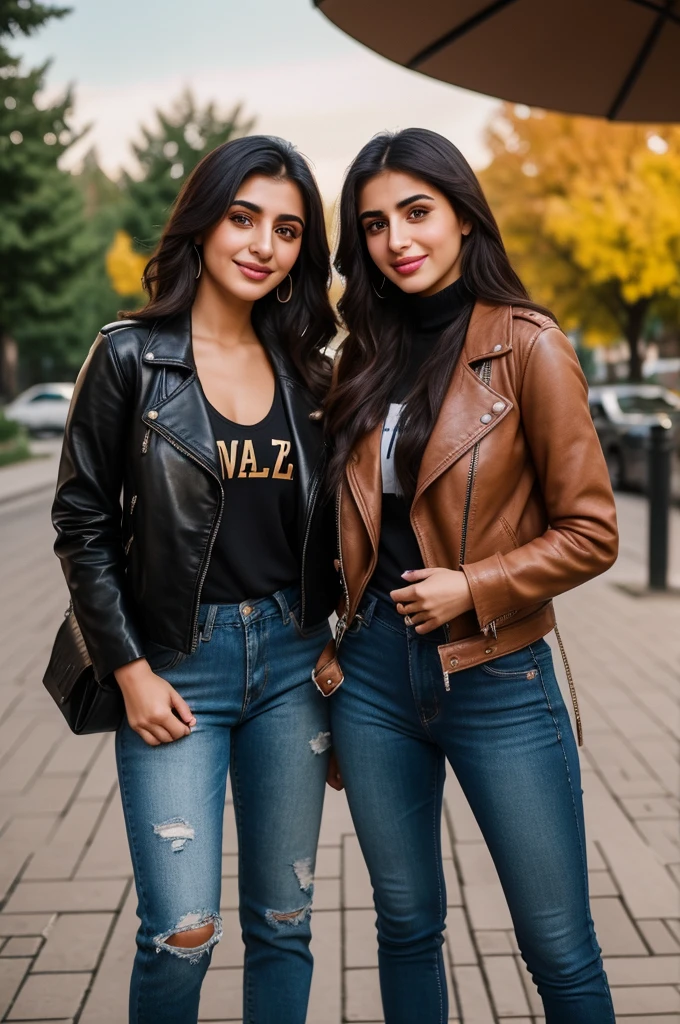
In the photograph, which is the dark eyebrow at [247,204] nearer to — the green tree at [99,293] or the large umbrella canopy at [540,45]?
the large umbrella canopy at [540,45]

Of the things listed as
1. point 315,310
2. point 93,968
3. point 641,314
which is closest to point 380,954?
point 93,968

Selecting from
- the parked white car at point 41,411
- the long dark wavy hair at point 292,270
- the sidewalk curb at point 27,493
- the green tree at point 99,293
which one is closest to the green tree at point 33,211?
the parked white car at point 41,411

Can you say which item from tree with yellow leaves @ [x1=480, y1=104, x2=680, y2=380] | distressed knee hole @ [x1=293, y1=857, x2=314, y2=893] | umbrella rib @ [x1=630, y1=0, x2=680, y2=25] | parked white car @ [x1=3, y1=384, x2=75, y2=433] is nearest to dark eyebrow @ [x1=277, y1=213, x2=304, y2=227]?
distressed knee hole @ [x1=293, y1=857, x2=314, y2=893]

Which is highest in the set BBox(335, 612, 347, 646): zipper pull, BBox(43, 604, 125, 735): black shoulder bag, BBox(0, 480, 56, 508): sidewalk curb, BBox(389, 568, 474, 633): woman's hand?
BBox(389, 568, 474, 633): woman's hand

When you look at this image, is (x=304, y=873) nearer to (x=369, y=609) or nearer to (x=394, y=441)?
(x=369, y=609)

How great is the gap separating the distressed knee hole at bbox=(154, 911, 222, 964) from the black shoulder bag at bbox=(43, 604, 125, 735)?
0.43 metres

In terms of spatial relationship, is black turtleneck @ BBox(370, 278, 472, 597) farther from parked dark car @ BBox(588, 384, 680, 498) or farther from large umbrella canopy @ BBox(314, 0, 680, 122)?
parked dark car @ BBox(588, 384, 680, 498)

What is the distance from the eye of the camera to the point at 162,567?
2.20 m

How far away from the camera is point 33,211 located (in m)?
26.2

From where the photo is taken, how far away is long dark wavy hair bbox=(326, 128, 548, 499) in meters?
2.24

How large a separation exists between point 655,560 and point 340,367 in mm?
6303

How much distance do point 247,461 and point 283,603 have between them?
0.32m

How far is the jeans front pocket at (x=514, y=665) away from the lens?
2.16m

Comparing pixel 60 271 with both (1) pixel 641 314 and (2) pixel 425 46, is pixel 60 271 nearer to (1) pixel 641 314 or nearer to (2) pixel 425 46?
(1) pixel 641 314
